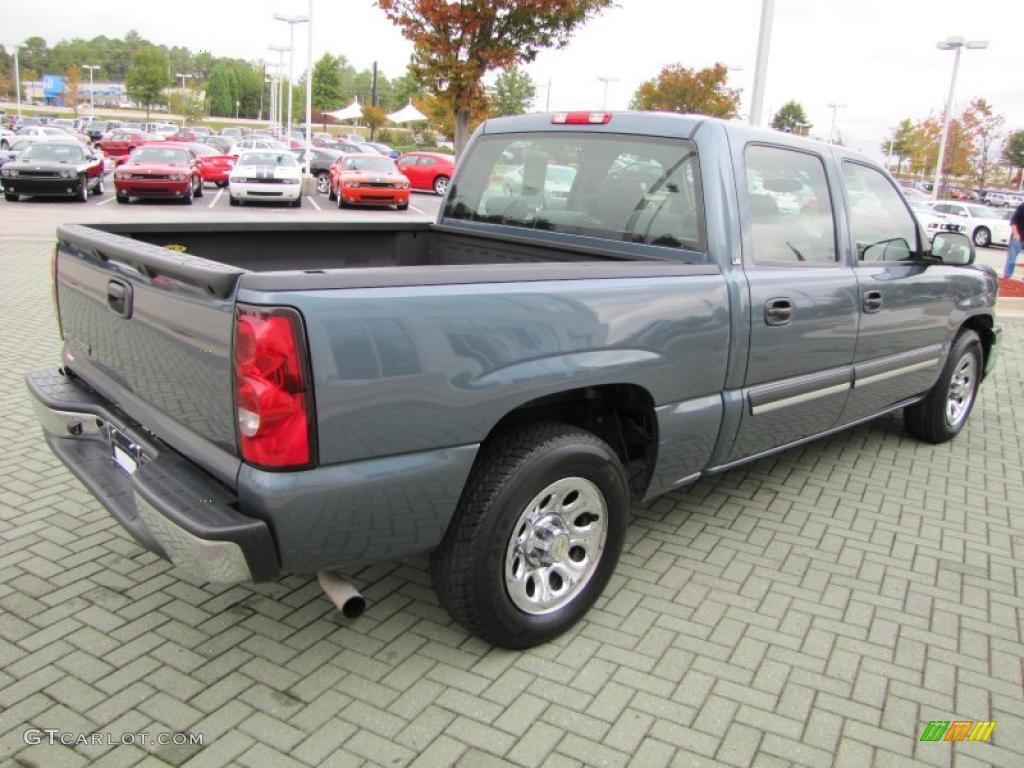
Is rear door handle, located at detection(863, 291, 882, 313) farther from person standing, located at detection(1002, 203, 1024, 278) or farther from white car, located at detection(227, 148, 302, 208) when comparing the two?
white car, located at detection(227, 148, 302, 208)

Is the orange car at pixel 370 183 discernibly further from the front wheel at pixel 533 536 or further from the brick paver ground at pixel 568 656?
the front wheel at pixel 533 536

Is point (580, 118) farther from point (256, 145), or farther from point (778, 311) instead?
point (256, 145)

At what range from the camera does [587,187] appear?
3918 mm

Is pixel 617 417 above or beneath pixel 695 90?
beneath

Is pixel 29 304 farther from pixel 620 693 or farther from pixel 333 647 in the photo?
pixel 620 693

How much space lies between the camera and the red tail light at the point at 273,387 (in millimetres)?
2205

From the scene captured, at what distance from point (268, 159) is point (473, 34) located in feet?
20.4

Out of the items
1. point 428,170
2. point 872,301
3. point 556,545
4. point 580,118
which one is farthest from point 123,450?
point 428,170

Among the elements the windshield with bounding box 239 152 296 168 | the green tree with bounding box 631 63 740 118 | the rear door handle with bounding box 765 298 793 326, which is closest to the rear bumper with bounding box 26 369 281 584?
the rear door handle with bounding box 765 298 793 326

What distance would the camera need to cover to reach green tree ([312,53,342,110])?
233ft

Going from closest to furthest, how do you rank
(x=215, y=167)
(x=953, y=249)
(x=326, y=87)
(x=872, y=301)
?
(x=872, y=301), (x=953, y=249), (x=215, y=167), (x=326, y=87)

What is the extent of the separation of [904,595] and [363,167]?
21270mm

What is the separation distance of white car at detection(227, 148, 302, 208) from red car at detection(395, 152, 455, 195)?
27.8ft

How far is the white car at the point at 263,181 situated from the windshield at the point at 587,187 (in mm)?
17640
